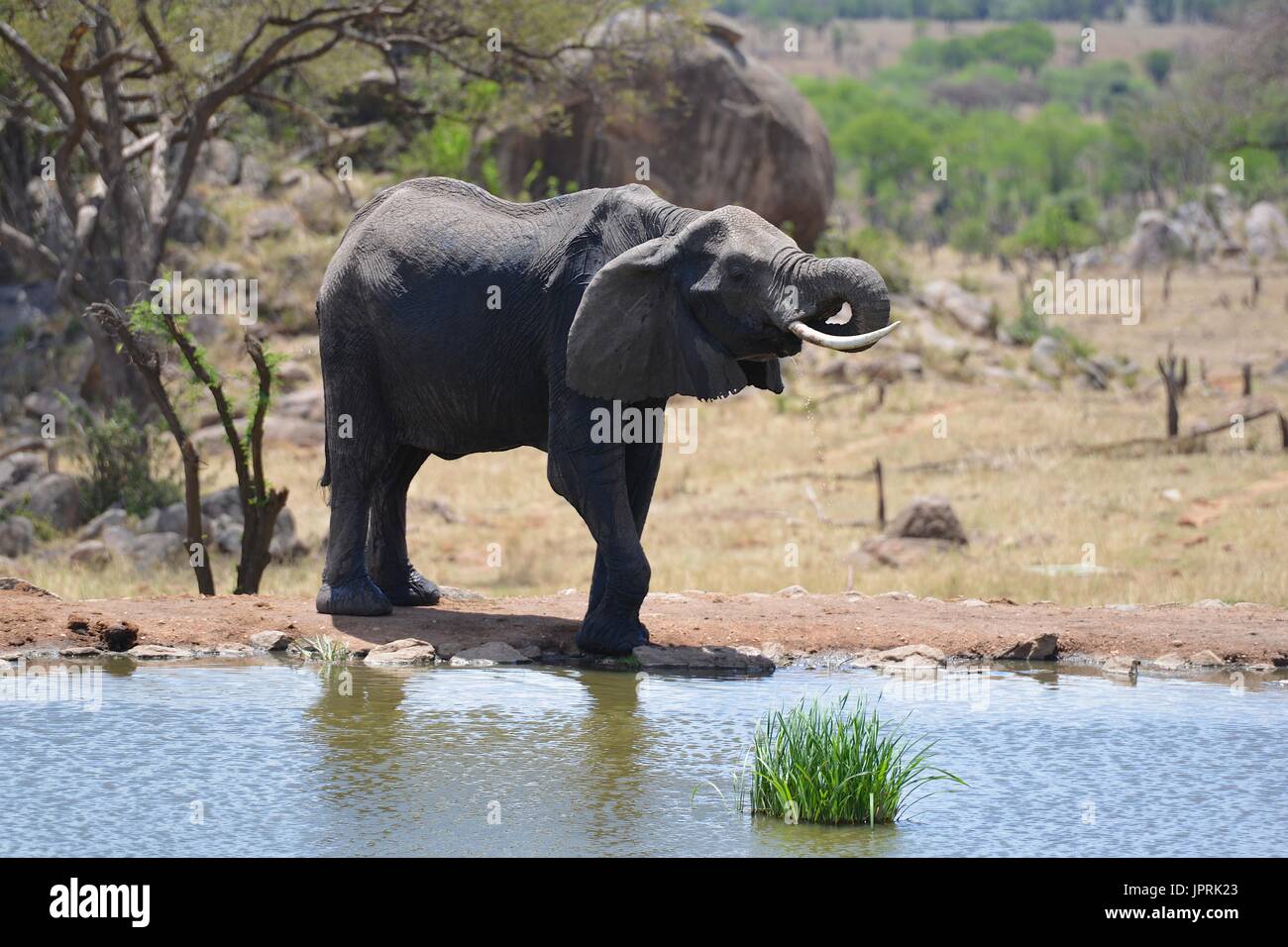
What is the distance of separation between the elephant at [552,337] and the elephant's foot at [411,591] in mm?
17

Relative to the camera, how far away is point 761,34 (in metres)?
191

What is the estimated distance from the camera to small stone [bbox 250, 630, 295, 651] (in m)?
12.8

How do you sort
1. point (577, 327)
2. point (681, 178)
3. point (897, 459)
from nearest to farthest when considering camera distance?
point (577, 327) → point (897, 459) → point (681, 178)

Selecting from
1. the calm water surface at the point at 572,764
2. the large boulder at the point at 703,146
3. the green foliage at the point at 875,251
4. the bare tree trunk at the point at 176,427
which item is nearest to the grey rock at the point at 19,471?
the bare tree trunk at the point at 176,427

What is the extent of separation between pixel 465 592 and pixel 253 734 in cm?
527

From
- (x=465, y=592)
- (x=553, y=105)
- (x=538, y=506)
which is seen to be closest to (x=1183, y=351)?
(x=553, y=105)

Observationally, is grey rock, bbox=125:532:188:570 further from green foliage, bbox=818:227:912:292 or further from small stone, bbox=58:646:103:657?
green foliage, bbox=818:227:912:292

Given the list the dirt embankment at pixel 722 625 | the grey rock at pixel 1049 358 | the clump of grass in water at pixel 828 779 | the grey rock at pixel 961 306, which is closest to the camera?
the clump of grass in water at pixel 828 779

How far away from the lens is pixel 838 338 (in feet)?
35.1

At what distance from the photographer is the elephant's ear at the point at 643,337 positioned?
1157 centimetres

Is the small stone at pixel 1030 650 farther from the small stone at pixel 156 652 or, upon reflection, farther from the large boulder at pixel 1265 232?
the large boulder at pixel 1265 232

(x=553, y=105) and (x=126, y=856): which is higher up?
(x=553, y=105)

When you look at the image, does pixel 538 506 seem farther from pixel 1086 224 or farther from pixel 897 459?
pixel 1086 224

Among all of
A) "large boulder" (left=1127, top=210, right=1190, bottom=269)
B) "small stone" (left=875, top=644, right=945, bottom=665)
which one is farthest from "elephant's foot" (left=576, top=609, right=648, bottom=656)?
"large boulder" (left=1127, top=210, right=1190, bottom=269)
